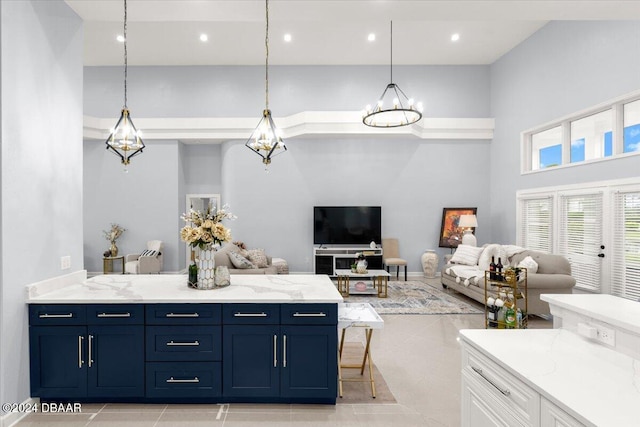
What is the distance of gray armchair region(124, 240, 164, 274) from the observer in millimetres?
7555

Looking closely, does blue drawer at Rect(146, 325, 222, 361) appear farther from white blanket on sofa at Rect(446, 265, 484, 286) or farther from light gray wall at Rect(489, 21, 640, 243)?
light gray wall at Rect(489, 21, 640, 243)

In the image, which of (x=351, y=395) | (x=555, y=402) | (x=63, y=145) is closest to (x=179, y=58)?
(x=63, y=145)

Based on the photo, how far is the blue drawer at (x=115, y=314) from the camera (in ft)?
8.78

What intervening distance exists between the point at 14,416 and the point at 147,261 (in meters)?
5.42

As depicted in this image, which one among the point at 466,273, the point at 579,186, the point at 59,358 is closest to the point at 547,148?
the point at 579,186

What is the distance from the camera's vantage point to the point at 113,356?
105 inches

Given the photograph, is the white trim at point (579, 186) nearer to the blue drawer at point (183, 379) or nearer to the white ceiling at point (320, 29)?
the white ceiling at point (320, 29)

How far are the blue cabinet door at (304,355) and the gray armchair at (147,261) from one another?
6.12 meters

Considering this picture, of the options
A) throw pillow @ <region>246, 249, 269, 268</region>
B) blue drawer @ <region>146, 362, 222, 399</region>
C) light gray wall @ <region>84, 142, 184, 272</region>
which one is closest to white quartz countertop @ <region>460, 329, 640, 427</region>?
blue drawer @ <region>146, 362, 222, 399</region>

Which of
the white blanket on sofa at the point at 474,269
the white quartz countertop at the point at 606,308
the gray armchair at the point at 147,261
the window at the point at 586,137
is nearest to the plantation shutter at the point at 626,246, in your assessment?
the window at the point at 586,137

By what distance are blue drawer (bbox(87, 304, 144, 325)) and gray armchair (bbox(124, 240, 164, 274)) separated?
532cm

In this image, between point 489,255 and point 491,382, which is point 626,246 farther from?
point 491,382

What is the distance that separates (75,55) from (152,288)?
8.18 feet

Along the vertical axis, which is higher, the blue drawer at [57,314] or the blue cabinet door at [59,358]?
the blue drawer at [57,314]
